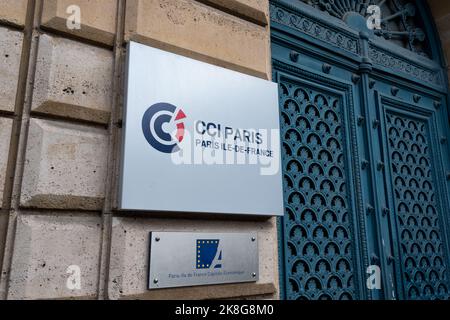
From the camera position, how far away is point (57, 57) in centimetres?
173

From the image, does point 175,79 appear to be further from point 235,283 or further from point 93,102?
point 235,283

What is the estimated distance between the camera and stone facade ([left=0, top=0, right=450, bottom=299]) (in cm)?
156

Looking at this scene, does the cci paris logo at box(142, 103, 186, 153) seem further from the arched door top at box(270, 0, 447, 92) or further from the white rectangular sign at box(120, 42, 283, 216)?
the arched door top at box(270, 0, 447, 92)

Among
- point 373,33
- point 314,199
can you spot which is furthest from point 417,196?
point 373,33

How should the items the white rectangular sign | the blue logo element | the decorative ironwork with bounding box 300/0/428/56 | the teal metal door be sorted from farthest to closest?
the decorative ironwork with bounding box 300/0/428/56, the teal metal door, the blue logo element, the white rectangular sign

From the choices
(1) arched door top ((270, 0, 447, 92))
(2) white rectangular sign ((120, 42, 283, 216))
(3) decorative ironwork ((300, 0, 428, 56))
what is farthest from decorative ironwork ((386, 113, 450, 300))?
(2) white rectangular sign ((120, 42, 283, 216))

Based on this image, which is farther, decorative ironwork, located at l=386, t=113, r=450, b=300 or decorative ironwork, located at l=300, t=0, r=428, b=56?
decorative ironwork, located at l=300, t=0, r=428, b=56

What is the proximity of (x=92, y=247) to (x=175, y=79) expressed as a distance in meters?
0.86

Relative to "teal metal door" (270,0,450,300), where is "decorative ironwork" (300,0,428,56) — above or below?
above

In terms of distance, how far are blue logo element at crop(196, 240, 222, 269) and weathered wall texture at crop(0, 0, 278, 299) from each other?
8 centimetres

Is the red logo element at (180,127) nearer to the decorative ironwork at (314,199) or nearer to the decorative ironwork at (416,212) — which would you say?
the decorative ironwork at (314,199)

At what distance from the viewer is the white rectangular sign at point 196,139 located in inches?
68.5

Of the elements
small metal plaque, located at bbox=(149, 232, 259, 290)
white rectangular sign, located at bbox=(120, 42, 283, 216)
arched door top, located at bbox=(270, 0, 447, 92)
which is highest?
arched door top, located at bbox=(270, 0, 447, 92)

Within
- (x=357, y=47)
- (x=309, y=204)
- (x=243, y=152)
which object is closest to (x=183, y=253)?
(x=243, y=152)
